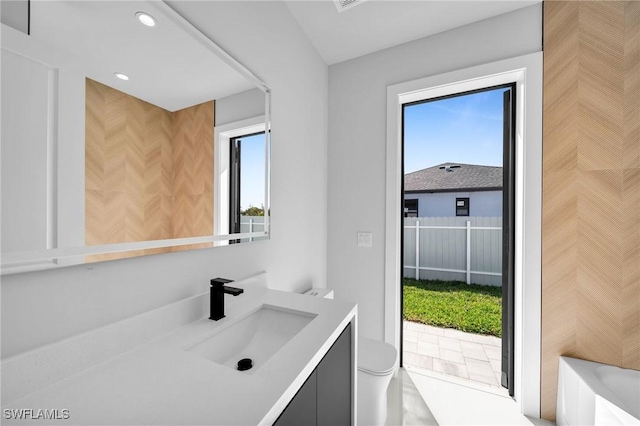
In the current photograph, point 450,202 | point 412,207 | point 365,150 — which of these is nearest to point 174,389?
Result: point 365,150

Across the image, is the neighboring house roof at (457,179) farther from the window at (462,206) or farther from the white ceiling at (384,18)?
the white ceiling at (384,18)

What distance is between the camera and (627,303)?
131 cm

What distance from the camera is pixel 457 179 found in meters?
4.57

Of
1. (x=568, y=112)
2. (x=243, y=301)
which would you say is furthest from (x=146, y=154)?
(x=568, y=112)

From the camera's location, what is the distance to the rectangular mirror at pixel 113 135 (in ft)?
1.71

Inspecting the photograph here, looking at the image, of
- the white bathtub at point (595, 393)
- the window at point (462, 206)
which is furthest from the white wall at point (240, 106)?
the window at point (462, 206)

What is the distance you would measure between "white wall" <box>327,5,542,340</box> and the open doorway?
23cm

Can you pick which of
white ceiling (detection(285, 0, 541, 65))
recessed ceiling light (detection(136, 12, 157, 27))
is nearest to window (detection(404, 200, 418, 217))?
white ceiling (detection(285, 0, 541, 65))

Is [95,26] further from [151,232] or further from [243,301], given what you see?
[243,301]

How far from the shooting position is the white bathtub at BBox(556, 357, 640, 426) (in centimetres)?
109

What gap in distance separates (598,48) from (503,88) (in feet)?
1.44

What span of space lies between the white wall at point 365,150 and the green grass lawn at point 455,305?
1.37 metres

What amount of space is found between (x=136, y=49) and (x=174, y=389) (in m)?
0.95

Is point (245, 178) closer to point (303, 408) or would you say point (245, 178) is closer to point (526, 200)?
point (303, 408)
